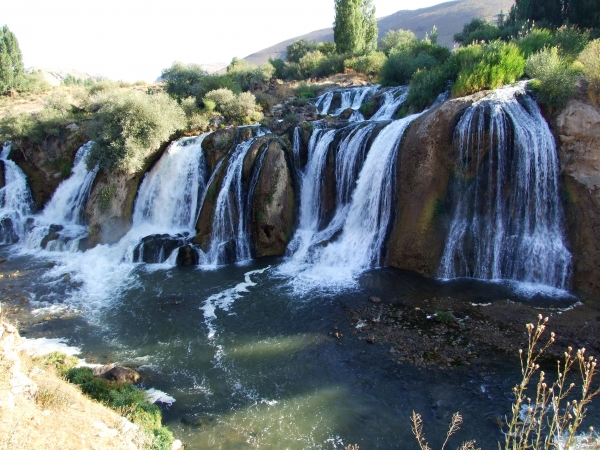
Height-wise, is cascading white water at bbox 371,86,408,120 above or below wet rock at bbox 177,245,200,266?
above

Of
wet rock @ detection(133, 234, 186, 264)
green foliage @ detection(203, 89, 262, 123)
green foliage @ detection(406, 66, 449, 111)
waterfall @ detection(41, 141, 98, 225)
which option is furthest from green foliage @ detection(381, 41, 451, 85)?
waterfall @ detection(41, 141, 98, 225)

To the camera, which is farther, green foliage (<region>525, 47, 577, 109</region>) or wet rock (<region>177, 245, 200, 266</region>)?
wet rock (<region>177, 245, 200, 266</region>)

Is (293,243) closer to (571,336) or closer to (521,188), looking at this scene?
(521,188)

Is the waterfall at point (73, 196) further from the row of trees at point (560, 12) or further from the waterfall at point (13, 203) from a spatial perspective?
the row of trees at point (560, 12)

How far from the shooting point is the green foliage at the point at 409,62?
23.0m

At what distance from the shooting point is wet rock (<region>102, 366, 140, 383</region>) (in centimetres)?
816

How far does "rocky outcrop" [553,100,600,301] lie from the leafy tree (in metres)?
42.7

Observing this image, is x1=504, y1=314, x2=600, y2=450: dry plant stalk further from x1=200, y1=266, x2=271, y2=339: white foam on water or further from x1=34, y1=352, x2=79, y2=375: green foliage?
x1=34, y1=352, x2=79, y2=375: green foliage

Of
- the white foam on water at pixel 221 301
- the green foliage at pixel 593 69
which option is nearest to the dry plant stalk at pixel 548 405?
the white foam on water at pixel 221 301

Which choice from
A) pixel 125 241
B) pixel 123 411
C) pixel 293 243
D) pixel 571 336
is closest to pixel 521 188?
pixel 571 336

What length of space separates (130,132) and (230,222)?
21.2ft

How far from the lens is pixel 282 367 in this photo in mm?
8703

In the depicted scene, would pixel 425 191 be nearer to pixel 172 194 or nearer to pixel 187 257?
pixel 187 257

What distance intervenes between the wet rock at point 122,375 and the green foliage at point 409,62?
21.0m
